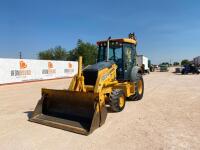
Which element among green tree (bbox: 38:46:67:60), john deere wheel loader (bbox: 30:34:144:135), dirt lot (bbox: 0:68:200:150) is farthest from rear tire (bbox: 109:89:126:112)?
green tree (bbox: 38:46:67:60)

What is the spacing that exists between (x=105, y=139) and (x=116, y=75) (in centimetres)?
397

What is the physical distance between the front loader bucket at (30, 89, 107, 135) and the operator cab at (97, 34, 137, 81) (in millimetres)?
2874

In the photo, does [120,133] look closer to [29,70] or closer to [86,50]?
[29,70]

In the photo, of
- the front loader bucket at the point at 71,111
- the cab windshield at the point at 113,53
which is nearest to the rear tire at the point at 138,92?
the cab windshield at the point at 113,53

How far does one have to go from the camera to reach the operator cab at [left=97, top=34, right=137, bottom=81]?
8.16 metres

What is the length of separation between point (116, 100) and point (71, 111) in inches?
61.6

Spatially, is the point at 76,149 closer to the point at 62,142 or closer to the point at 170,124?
the point at 62,142

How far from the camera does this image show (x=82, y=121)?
5.45 meters

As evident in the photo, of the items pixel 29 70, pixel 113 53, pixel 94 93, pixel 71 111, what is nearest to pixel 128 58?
pixel 113 53

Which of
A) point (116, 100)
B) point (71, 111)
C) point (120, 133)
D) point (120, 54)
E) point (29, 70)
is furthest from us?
point (29, 70)

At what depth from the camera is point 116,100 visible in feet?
21.9

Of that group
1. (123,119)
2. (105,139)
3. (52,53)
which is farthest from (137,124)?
(52,53)

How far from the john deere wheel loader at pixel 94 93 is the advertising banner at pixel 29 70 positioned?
12820mm

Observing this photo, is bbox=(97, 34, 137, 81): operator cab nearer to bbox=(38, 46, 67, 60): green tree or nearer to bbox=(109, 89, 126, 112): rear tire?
bbox=(109, 89, 126, 112): rear tire
